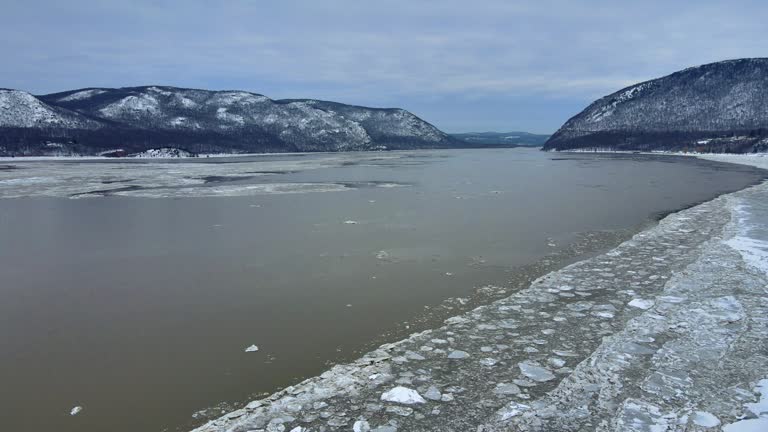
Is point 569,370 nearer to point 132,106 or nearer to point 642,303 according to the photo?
point 642,303

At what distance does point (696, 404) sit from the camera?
3973 millimetres

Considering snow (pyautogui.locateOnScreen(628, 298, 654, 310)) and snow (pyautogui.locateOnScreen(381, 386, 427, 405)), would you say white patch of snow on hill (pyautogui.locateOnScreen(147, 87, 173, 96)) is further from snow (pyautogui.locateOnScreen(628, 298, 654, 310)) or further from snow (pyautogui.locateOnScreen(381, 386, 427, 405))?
snow (pyautogui.locateOnScreen(381, 386, 427, 405))

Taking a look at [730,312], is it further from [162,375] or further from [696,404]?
[162,375]

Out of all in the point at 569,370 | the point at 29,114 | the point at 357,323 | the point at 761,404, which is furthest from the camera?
the point at 29,114

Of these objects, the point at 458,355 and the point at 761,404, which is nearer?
the point at 761,404

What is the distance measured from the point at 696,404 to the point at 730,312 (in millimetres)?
2836

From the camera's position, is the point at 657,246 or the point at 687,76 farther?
the point at 687,76

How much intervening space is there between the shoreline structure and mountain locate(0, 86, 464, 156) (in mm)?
106546

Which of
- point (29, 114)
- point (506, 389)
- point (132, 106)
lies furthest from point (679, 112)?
point (29, 114)

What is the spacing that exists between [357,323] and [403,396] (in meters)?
2.00

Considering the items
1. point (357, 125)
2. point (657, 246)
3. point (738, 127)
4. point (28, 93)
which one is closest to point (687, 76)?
point (738, 127)

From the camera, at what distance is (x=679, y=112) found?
144 m

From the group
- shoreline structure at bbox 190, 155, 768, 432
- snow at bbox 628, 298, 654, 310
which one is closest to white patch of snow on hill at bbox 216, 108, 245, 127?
shoreline structure at bbox 190, 155, 768, 432

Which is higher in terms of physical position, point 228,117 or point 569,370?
point 228,117
